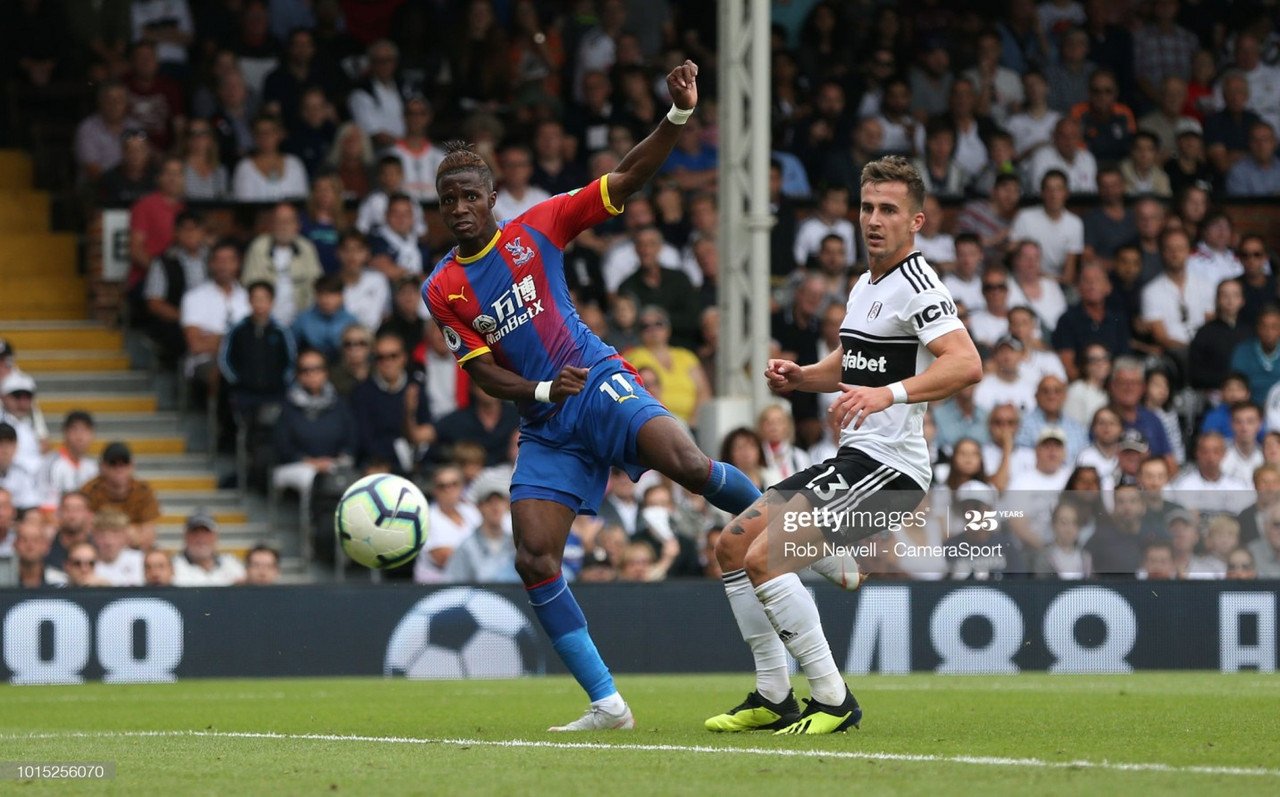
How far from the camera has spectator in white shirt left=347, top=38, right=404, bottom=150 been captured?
17.5 m

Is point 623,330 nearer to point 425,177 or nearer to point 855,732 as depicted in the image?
point 425,177

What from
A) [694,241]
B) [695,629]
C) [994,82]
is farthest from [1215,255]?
[695,629]

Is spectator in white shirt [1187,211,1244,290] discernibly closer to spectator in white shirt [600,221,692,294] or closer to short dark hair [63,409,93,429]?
spectator in white shirt [600,221,692,294]

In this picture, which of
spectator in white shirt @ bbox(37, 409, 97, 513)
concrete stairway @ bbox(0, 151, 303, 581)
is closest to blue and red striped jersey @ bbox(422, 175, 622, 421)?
spectator in white shirt @ bbox(37, 409, 97, 513)

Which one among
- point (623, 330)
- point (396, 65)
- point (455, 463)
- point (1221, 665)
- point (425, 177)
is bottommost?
point (1221, 665)

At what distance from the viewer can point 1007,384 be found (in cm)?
1567

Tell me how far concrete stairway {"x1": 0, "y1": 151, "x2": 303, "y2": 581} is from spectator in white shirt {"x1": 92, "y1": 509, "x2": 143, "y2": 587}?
1367 mm

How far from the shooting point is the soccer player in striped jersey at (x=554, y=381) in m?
8.25

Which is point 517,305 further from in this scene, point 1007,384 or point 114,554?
point 1007,384

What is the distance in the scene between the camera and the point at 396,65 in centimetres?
1795

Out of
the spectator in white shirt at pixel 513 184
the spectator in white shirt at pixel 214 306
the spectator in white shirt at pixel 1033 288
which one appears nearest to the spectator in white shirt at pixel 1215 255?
the spectator in white shirt at pixel 1033 288

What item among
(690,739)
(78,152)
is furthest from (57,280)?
(690,739)

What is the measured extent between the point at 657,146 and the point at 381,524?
2.58 meters

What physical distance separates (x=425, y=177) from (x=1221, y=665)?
25.9 ft
